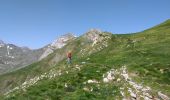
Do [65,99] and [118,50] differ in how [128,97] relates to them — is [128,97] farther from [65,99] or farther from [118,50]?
[118,50]

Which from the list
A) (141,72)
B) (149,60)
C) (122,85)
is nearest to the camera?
(122,85)

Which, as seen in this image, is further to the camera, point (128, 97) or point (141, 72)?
point (141, 72)

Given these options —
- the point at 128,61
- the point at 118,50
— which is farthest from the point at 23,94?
the point at 118,50

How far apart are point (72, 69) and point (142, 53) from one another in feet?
53.0

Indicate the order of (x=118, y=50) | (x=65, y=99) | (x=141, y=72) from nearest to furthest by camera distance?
(x=65, y=99), (x=141, y=72), (x=118, y=50)

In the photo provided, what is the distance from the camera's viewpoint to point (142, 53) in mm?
63969

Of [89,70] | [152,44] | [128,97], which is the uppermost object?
[152,44]

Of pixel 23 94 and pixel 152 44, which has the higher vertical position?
pixel 152 44

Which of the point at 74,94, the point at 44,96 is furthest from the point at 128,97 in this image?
the point at 44,96

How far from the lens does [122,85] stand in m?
45.2

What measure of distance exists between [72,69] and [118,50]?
68.1 feet

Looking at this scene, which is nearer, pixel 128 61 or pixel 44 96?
pixel 44 96

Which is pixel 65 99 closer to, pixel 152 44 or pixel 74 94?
pixel 74 94

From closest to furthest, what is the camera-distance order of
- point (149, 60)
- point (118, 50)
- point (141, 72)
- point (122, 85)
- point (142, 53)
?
1. point (122, 85)
2. point (141, 72)
3. point (149, 60)
4. point (142, 53)
5. point (118, 50)
